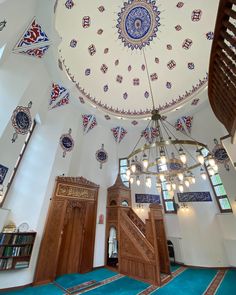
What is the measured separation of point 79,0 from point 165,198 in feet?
29.3

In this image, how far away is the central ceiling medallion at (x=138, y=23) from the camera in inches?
222

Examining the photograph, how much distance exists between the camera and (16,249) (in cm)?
415

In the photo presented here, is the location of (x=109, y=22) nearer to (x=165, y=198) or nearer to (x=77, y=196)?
(x=77, y=196)

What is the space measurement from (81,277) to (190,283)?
3440 mm

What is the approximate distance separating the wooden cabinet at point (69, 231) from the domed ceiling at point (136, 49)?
157 inches

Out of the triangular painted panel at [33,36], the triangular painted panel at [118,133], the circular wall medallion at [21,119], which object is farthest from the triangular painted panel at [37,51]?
the triangular painted panel at [118,133]

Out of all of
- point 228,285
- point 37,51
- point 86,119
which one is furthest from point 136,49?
point 228,285

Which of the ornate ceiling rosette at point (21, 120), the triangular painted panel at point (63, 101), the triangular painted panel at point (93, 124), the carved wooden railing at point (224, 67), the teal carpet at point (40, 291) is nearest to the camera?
the carved wooden railing at point (224, 67)

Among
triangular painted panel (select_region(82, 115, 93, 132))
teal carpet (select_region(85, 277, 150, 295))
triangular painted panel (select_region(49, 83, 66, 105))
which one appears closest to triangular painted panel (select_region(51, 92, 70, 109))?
triangular painted panel (select_region(49, 83, 66, 105))

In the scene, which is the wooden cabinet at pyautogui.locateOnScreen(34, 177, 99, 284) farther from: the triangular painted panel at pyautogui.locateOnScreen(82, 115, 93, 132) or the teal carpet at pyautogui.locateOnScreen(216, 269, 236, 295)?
the teal carpet at pyautogui.locateOnScreen(216, 269, 236, 295)

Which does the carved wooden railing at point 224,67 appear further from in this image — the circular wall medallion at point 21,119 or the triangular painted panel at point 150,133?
the triangular painted panel at point 150,133

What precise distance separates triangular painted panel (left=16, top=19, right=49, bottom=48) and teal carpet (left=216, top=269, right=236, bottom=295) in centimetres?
826

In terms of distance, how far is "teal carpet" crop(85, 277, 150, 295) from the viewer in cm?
390

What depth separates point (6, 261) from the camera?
3.94 meters
